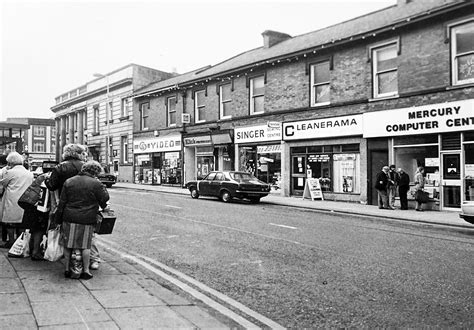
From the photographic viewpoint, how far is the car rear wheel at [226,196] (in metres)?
18.0

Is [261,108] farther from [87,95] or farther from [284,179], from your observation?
[87,95]

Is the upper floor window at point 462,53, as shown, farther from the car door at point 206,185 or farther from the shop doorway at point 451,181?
the car door at point 206,185

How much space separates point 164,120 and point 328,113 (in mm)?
14695

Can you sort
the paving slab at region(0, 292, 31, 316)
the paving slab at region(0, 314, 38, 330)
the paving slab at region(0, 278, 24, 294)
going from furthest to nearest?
the paving slab at region(0, 278, 24, 294) → the paving slab at region(0, 292, 31, 316) → the paving slab at region(0, 314, 38, 330)

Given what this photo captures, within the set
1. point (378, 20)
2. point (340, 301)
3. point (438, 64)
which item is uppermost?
point (378, 20)

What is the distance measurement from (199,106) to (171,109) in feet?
11.6

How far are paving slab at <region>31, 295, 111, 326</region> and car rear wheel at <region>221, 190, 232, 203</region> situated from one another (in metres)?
13.6

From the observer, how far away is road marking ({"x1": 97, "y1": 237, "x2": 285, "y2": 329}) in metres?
4.20

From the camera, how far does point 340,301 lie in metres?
4.88

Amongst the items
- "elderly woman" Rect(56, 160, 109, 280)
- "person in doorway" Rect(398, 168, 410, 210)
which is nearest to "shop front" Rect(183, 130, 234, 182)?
"person in doorway" Rect(398, 168, 410, 210)

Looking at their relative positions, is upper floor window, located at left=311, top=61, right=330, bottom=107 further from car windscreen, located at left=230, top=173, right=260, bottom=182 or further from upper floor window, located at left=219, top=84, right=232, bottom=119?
upper floor window, located at left=219, top=84, right=232, bottom=119

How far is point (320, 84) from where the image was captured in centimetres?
1964

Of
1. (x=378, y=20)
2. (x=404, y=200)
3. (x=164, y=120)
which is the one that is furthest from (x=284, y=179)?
(x=164, y=120)

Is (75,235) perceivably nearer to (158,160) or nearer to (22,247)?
(22,247)
